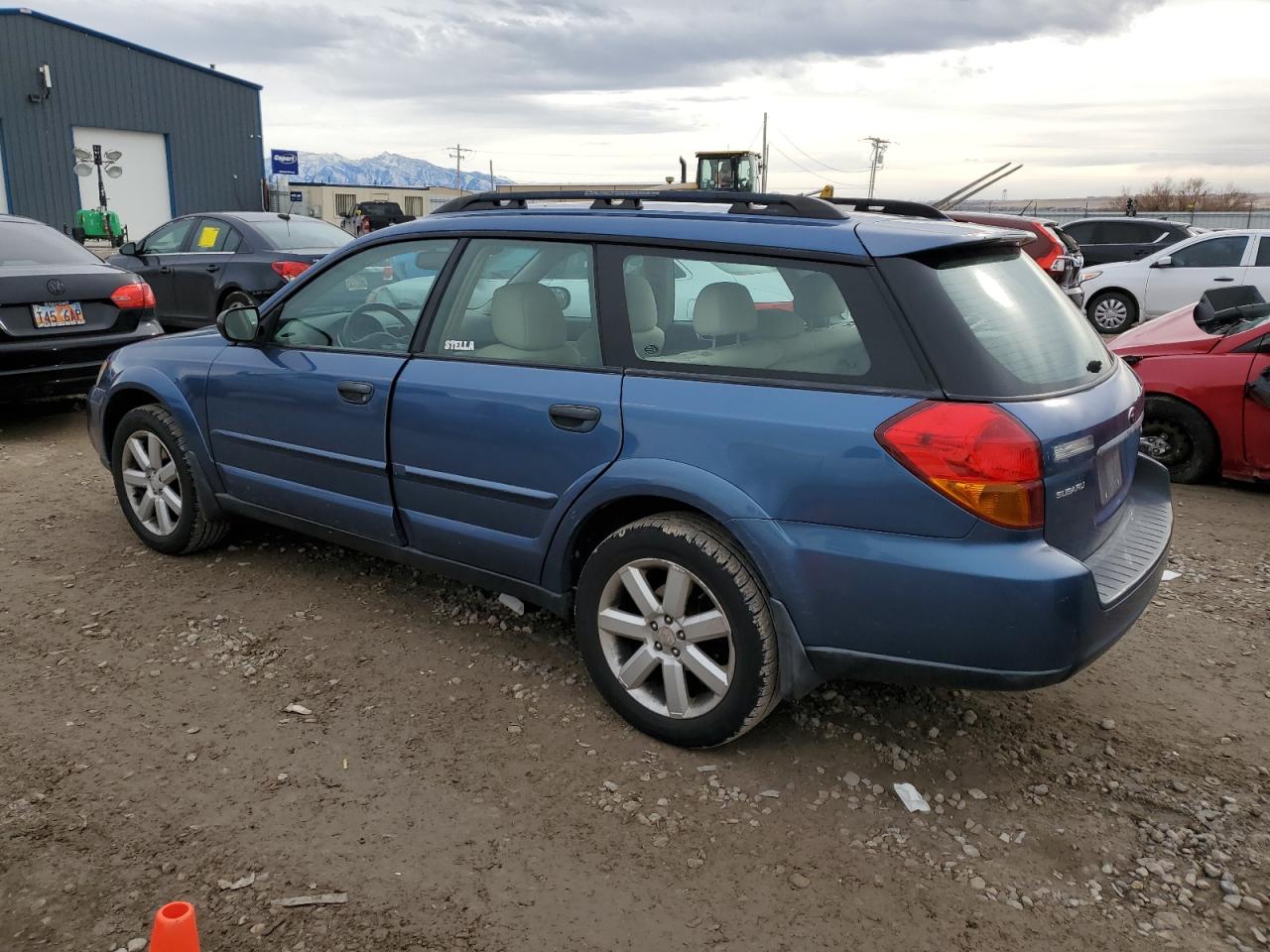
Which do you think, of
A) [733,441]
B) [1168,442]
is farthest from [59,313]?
[1168,442]

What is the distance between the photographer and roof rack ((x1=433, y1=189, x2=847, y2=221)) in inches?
126

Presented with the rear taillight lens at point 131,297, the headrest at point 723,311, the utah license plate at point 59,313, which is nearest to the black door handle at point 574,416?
the headrest at point 723,311

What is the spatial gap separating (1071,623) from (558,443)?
1.63 meters

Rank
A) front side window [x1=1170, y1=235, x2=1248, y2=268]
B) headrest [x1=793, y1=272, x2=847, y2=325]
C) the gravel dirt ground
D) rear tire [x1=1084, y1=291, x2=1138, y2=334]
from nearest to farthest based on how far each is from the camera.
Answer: the gravel dirt ground → headrest [x1=793, y1=272, x2=847, y2=325] → front side window [x1=1170, y1=235, x2=1248, y2=268] → rear tire [x1=1084, y1=291, x2=1138, y2=334]

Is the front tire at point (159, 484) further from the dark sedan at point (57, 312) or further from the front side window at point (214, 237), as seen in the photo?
the front side window at point (214, 237)

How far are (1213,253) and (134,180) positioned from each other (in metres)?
28.0

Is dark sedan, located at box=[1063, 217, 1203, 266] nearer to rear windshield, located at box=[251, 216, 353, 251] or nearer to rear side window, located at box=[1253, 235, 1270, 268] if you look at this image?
rear side window, located at box=[1253, 235, 1270, 268]

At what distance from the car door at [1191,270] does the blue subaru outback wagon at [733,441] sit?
450 inches

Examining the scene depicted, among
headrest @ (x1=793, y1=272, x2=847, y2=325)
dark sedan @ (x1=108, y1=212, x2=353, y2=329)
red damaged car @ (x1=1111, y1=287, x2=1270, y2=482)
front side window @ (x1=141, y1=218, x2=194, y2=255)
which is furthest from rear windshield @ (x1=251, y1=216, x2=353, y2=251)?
headrest @ (x1=793, y1=272, x2=847, y2=325)

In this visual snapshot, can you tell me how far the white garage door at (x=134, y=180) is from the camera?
27891 millimetres

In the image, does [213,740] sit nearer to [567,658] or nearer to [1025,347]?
[567,658]

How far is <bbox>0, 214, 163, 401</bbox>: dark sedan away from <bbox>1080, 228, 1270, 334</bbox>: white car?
11.6 metres

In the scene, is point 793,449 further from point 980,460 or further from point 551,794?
point 551,794

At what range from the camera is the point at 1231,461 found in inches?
241
